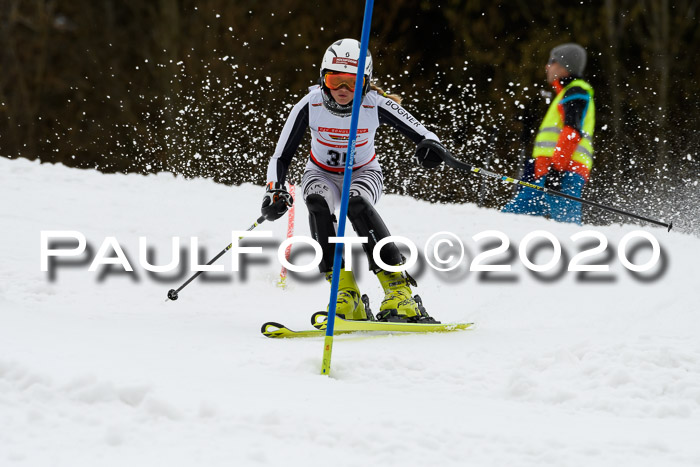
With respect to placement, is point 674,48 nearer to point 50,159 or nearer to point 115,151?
point 115,151

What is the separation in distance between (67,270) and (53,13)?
15112 millimetres

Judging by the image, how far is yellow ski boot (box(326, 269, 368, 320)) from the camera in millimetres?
4398

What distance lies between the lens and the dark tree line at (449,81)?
48.9 feet

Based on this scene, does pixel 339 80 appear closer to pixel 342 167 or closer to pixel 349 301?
pixel 342 167

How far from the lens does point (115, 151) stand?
18109 millimetres

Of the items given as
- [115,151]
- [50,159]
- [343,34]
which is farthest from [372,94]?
[50,159]

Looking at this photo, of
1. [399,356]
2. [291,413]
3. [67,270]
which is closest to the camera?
[291,413]

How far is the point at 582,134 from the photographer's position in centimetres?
752

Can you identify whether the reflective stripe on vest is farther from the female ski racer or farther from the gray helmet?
the female ski racer

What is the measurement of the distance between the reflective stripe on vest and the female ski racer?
3.40 m

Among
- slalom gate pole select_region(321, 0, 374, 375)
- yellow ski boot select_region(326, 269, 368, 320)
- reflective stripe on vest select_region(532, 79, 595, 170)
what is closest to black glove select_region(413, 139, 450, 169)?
yellow ski boot select_region(326, 269, 368, 320)

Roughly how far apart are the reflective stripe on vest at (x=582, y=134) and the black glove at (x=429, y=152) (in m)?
3.43

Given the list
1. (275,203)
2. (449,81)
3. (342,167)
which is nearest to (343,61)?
(342,167)

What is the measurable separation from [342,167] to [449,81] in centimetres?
1152
